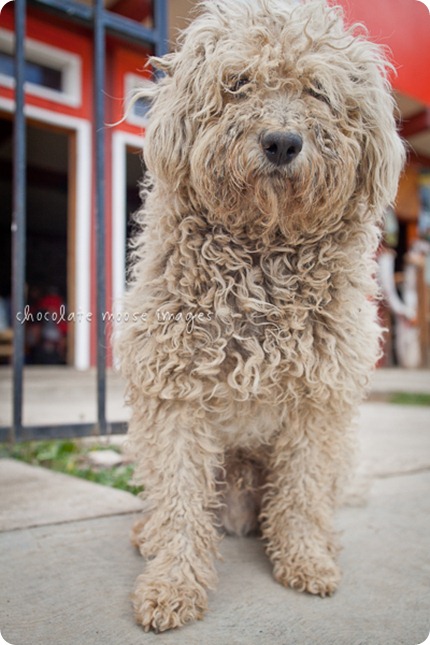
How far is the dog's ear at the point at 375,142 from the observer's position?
76.3 inches

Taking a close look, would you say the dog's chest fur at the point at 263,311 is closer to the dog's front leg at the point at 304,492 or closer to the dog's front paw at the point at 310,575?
the dog's front leg at the point at 304,492

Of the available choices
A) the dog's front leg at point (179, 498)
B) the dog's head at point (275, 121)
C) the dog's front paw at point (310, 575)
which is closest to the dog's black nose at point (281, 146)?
the dog's head at point (275, 121)

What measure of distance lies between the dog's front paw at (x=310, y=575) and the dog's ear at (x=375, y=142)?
1.17 m

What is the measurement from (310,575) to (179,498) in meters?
0.47

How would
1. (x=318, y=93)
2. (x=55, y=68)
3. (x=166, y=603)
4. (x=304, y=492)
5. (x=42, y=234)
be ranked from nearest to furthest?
(x=166, y=603), (x=318, y=93), (x=304, y=492), (x=55, y=68), (x=42, y=234)

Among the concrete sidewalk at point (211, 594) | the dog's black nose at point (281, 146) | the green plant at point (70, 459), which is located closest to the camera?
the concrete sidewalk at point (211, 594)

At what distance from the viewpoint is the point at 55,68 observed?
22.9 ft

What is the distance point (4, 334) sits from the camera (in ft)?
28.3

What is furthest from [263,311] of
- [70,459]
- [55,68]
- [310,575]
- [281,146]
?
[55,68]

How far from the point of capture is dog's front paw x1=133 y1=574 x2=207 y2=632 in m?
1.60

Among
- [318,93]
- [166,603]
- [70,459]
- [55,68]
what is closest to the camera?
[166,603]

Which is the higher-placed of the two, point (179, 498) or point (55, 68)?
point (55, 68)

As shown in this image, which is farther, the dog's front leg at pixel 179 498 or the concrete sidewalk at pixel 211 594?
the dog's front leg at pixel 179 498

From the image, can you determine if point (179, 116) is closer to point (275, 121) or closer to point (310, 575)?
point (275, 121)
